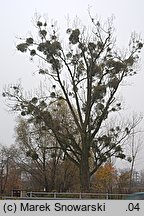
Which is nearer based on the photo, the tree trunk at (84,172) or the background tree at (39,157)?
the tree trunk at (84,172)

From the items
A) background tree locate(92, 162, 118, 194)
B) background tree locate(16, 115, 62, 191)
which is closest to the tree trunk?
background tree locate(16, 115, 62, 191)

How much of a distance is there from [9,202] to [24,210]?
39 centimetres

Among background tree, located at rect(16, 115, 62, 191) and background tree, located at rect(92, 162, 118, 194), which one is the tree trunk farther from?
background tree, located at rect(92, 162, 118, 194)

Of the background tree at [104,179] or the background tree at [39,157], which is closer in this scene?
the background tree at [39,157]

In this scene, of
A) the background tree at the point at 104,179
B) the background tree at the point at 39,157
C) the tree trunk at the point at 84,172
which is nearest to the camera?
the tree trunk at the point at 84,172

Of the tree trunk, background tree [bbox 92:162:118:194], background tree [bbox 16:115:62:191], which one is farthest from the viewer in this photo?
background tree [bbox 92:162:118:194]

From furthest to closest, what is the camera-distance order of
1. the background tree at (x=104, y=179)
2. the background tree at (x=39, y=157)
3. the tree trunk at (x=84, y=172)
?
1. the background tree at (x=104, y=179)
2. the background tree at (x=39, y=157)
3. the tree trunk at (x=84, y=172)

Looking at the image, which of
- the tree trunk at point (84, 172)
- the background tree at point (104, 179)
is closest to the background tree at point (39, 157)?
the background tree at point (104, 179)

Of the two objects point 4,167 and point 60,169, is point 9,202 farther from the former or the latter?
point 4,167

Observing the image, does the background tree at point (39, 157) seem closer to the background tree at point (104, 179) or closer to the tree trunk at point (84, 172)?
the background tree at point (104, 179)

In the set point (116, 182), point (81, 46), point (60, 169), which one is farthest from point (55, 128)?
point (116, 182)

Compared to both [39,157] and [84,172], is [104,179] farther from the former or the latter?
[84,172]

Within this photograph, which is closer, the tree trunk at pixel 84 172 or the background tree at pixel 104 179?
the tree trunk at pixel 84 172

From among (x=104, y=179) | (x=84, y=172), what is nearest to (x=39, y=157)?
(x=104, y=179)
